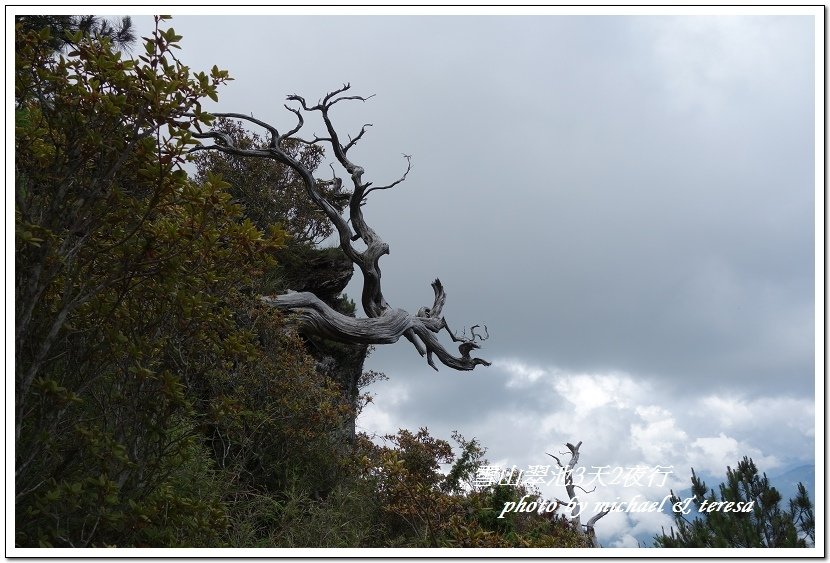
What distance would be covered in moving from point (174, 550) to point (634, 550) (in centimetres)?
270

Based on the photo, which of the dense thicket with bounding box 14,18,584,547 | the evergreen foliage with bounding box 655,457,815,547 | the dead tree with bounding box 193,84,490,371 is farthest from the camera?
the dead tree with bounding box 193,84,490,371

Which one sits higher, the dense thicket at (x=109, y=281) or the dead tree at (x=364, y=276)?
the dead tree at (x=364, y=276)

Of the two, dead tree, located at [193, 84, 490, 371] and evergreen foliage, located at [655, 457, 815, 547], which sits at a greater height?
dead tree, located at [193, 84, 490, 371]

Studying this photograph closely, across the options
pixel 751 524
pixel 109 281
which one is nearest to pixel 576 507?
pixel 751 524

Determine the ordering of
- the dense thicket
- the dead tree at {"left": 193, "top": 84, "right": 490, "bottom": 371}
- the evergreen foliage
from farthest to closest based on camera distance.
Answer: the dead tree at {"left": 193, "top": 84, "right": 490, "bottom": 371} < the evergreen foliage < the dense thicket

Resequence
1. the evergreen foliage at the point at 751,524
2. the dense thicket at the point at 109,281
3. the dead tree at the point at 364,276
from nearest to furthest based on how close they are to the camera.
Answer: the dense thicket at the point at 109,281
the evergreen foliage at the point at 751,524
the dead tree at the point at 364,276

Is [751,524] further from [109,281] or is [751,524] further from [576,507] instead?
[109,281]

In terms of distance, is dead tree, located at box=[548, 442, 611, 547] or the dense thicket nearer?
the dense thicket

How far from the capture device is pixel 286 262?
11.5 meters

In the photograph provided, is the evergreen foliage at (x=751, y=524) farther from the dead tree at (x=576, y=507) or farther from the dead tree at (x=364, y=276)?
the dead tree at (x=364, y=276)

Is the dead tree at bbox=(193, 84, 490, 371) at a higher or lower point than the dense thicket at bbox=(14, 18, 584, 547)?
higher

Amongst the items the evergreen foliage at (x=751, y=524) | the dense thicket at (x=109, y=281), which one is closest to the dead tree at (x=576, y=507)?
the evergreen foliage at (x=751, y=524)

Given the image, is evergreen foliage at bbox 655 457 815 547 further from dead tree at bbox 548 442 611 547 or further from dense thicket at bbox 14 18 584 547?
dense thicket at bbox 14 18 584 547

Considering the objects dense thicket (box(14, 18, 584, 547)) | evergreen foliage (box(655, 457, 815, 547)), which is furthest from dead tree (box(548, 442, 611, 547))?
dense thicket (box(14, 18, 584, 547))
